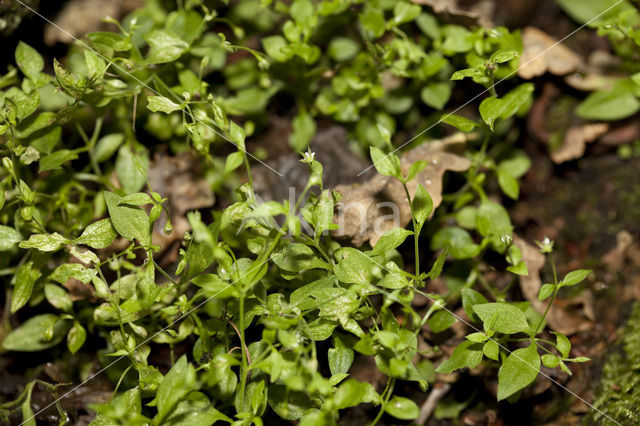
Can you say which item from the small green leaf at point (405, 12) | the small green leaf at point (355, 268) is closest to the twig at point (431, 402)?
the small green leaf at point (355, 268)

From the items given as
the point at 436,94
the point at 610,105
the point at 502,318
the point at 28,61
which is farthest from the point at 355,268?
the point at 610,105

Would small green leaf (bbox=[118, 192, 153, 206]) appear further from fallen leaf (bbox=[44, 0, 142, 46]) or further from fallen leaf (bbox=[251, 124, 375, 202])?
fallen leaf (bbox=[44, 0, 142, 46])

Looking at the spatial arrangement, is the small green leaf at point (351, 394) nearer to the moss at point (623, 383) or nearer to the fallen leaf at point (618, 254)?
the moss at point (623, 383)

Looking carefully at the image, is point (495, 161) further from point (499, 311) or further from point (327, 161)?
point (499, 311)

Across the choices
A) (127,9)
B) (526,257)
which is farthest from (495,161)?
(127,9)

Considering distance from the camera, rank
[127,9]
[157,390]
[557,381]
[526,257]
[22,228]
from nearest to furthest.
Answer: [157,390] → [22,228] → [557,381] → [526,257] → [127,9]

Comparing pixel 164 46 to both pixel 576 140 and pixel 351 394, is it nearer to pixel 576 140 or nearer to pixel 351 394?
pixel 351 394
